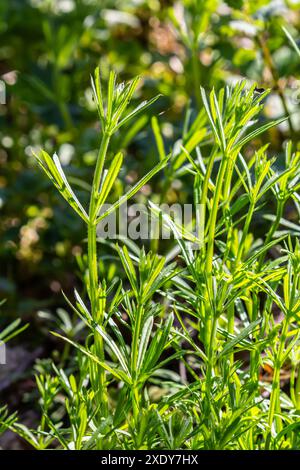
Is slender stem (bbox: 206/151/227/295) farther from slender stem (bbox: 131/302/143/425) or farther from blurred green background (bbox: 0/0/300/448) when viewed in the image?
blurred green background (bbox: 0/0/300/448)

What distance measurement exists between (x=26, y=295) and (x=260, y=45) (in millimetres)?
747

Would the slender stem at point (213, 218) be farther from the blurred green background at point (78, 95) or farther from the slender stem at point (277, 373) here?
the blurred green background at point (78, 95)

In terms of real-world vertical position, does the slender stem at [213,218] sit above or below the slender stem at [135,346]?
above

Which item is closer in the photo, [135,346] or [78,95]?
[135,346]

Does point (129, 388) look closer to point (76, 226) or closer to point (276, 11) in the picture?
point (76, 226)

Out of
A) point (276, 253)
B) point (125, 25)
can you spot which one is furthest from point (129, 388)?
point (125, 25)

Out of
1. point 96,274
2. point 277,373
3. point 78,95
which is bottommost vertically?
point 277,373

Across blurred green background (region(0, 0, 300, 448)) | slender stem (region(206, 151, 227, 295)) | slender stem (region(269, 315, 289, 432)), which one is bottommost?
slender stem (region(269, 315, 289, 432))

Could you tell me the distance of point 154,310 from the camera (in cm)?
82

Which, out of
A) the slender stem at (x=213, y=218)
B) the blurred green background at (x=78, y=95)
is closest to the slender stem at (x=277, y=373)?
the slender stem at (x=213, y=218)

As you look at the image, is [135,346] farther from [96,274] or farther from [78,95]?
[78,95]

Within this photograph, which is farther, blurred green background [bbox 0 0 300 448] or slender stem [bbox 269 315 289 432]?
blurred green background [bbox 0 0 300 448]

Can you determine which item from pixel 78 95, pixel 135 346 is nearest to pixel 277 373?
pixel 135 346

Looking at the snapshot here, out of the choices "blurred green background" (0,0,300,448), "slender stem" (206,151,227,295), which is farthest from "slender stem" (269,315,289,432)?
"blurred green background" (0,0,300,448)
